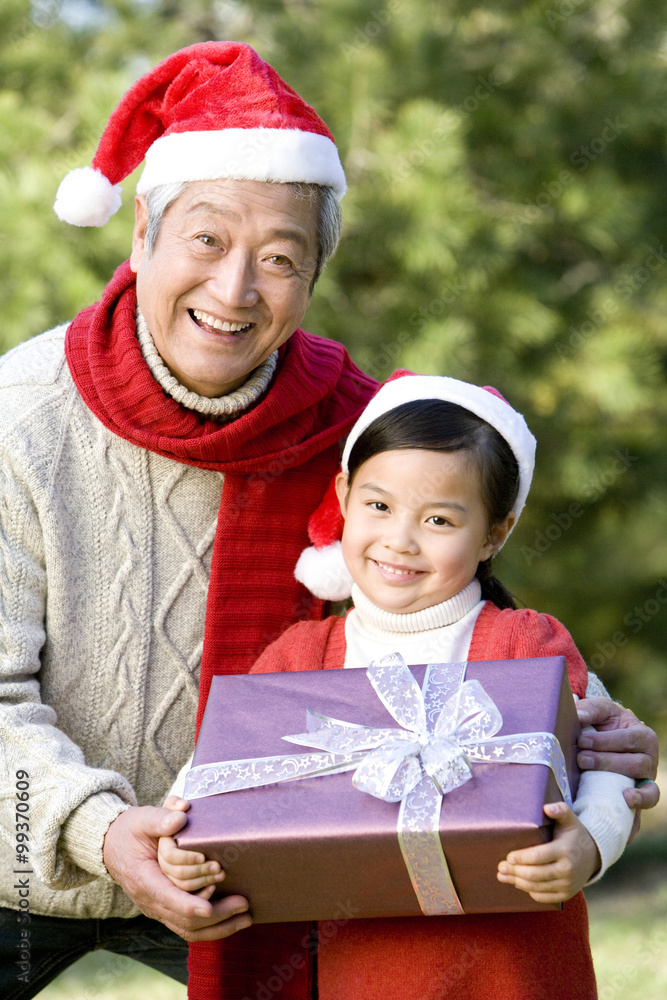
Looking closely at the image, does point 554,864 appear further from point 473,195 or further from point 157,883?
point 473,195

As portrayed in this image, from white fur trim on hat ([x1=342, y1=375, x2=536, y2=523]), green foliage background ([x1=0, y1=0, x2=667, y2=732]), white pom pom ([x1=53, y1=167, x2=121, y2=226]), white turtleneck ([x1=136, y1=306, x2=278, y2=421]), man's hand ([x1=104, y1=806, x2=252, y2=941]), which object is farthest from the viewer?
green foliage background ([x1=0, y1=0, x2=667, y2=732])

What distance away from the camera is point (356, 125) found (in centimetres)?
354

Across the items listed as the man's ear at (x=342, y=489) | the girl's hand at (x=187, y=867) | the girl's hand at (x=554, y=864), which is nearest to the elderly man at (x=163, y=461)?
the man's ear at (x=342, y=489)

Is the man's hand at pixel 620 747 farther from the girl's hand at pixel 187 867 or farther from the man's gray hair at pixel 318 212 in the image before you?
the man's gray hair at pixel 318 212

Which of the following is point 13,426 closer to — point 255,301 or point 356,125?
point 255,301

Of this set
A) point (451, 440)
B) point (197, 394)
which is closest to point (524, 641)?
point (451, 440)

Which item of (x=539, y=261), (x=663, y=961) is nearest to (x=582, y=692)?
(x=539, y=261)

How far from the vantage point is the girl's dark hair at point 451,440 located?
81.1 inches

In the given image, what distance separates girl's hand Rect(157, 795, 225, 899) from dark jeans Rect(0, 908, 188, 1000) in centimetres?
74

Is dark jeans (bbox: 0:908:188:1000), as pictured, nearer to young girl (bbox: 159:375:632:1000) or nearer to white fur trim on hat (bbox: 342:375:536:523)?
young girl (bbox: 159:375:632:1000)

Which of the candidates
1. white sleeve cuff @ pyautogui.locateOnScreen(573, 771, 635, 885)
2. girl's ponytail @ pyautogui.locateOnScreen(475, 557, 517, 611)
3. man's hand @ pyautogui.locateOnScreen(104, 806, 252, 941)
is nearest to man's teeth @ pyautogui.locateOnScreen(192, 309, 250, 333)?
girl's ponytail @ pyautogui.locateOnScreen(475, 557, 517, 611)

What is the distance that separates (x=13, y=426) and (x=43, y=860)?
814mm

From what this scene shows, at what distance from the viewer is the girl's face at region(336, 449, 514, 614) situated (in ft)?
6.59

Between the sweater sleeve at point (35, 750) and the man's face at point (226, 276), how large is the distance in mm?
408
